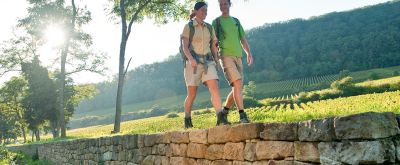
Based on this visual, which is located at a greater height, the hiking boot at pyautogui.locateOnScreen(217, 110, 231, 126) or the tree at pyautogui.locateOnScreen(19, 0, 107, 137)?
the tree at pyautogui.locateOnScreen(19, 0, 107, 137)

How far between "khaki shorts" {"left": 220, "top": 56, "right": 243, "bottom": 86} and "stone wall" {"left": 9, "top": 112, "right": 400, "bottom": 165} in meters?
1.07

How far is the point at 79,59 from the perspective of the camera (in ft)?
96.1

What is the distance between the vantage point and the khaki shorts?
5.71 m

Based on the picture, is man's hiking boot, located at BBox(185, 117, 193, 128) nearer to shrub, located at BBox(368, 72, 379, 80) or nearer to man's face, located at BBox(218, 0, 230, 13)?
man's face, located at BBox(218, 0, 230, 13)

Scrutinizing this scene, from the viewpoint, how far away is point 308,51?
85625 mm

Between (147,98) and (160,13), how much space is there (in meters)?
80.2

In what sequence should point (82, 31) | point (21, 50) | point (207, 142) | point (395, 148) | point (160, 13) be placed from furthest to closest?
1. point (21, 50)
2. point (82, 31)
3. point (160, 13)
4. point (207, 142)
5. point (395, 148)

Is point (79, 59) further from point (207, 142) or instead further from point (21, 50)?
point (207, 142)

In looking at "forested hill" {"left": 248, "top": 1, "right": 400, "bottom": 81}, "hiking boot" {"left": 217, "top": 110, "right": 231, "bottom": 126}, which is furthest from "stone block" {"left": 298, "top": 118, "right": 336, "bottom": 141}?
"forested hill" {"left": 248, "top": 1, "right": 400, "bottom": 81}

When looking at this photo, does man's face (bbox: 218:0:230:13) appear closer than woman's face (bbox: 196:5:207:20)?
No

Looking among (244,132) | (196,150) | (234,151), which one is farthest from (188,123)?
(244,132)

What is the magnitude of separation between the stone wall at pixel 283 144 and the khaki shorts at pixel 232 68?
42.1 inches

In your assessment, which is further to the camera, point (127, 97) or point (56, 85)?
point (127, 97)

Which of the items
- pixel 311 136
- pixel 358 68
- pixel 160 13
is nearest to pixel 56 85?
pixel 160 13
